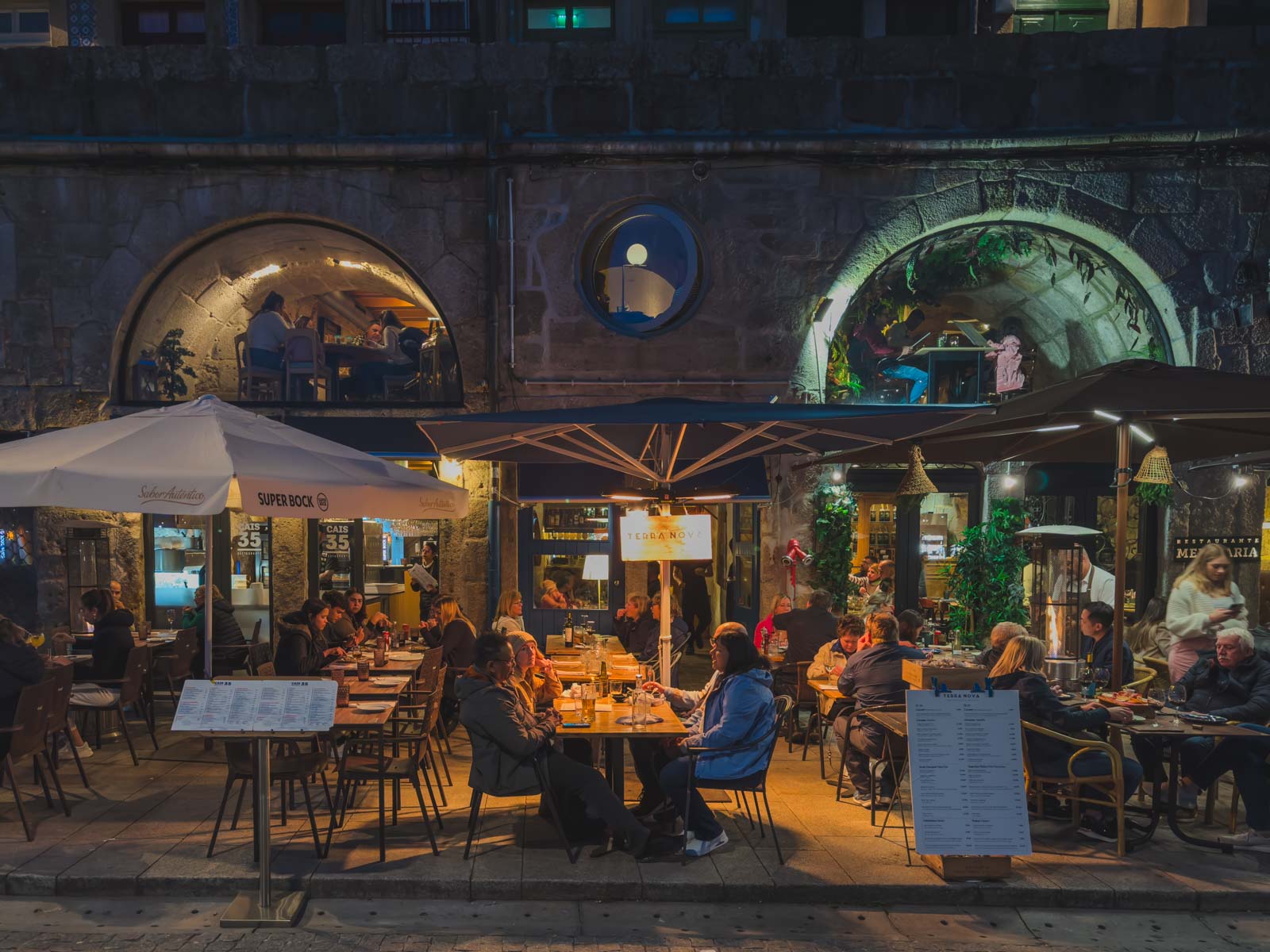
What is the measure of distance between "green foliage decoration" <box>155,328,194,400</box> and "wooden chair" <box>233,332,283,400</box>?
653 millimetres

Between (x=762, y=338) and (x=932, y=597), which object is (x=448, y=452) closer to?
(x=762, y=338)

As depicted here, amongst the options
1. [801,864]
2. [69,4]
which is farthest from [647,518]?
[69,4]

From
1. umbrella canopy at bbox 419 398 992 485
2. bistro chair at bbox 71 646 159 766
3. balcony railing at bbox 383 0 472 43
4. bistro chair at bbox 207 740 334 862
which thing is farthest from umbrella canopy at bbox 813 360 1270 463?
balcony railing at bbox 383 0 472 43

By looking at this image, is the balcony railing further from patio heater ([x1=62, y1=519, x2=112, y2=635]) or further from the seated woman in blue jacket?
the seated woman in blue jacket

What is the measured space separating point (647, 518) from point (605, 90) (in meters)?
6.22

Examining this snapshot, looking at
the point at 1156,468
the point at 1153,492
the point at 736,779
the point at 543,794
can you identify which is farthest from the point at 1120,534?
the point at 543,794

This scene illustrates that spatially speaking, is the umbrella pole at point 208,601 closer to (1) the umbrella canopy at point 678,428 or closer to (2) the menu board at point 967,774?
(1) the umbrella canopy at point 678,428

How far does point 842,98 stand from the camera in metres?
10.8

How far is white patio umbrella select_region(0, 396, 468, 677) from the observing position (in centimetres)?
550

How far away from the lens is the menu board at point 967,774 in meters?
5.48

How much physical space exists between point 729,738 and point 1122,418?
3416mm

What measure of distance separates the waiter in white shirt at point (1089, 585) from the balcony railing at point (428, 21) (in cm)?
1054

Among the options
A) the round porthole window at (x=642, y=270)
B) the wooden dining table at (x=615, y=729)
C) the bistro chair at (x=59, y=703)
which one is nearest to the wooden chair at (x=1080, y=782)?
the wooden dining table at (x=615, y=729)

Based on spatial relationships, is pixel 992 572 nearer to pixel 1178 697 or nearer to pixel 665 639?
pixel 1178 697
